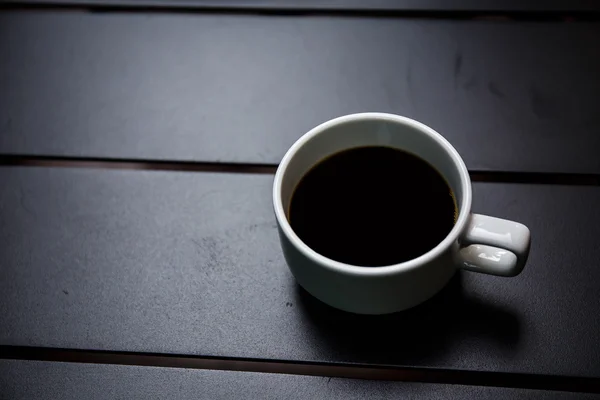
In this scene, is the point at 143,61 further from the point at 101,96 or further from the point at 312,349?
the point at 312,349

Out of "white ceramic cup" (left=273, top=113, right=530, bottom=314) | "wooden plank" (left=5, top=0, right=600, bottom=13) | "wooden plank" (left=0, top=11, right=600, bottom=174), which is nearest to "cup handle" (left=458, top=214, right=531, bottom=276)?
"white ceramic cup" (left=273, top=113, right=530, bottom=314)

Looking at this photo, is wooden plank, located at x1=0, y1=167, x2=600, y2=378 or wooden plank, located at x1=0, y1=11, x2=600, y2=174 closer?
wooden plank, located at x1=0, y1=167, x2=600, y2=378

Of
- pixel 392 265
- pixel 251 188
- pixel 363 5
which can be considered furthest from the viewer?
pixel 363 5

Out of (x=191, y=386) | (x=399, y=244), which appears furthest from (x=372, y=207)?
(x=191, y=386)

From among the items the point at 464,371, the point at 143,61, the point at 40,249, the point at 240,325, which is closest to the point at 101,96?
the point at 143,61

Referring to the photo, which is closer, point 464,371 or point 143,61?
point 464,371

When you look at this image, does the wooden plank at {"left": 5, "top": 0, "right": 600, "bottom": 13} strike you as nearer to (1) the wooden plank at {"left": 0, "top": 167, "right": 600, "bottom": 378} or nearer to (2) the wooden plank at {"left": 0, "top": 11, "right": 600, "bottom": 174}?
(2) the wooden plank at {"left": 0, "top": 11, "right": 600, "bottom": 174}

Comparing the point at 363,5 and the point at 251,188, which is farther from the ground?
the point at 363,5

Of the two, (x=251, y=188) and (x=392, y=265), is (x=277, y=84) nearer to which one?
(x=251, y=188)
